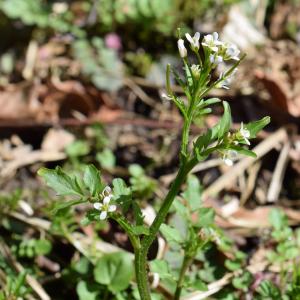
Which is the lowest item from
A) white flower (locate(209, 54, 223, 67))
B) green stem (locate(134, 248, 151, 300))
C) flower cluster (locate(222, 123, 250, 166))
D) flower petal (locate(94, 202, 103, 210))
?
green stem (locate(134, 248, 151, 300))

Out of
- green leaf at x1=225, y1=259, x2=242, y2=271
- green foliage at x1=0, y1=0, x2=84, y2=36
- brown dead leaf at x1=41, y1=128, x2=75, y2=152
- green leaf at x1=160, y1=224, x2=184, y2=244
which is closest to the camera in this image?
green leaf at x1=160, y1=224, x2=184, y2=244

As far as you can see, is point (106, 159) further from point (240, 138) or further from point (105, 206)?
point (240, 138)

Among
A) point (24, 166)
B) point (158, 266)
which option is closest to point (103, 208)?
point (158, 266)

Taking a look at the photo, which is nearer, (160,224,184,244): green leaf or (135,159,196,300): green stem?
(135,159,196,300): green stem

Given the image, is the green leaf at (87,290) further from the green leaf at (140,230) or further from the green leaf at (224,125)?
the green leaf at (224,125)

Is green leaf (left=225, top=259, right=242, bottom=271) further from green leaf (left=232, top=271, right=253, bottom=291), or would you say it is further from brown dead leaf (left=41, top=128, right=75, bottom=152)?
brown dead leaf (left=41, top=128, right=75, bottom=152)

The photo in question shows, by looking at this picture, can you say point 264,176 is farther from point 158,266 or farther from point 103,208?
point 103,208

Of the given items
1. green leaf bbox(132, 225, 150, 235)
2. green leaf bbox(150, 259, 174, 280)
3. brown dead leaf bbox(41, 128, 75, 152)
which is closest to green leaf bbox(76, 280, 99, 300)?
green leaf bbox(150, 259, 174, 280)
